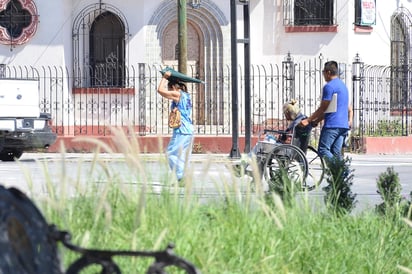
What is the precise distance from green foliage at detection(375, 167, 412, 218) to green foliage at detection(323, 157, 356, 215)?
26 cm

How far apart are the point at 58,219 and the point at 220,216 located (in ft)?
3.94

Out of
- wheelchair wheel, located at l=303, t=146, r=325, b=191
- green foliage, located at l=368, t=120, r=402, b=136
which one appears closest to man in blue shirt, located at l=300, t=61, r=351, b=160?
wheelchair wheel, located at l=303, t=146, r=325, b=191

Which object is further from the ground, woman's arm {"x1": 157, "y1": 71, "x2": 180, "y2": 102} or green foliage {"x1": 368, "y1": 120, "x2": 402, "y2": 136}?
woman's arm {"x1": 157, "y1": 71, "x2": 180, "y2": 102}

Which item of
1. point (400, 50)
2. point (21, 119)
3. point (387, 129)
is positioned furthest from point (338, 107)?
point (400, 50)

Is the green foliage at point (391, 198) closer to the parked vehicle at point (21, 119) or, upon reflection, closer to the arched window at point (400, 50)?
the parked vehicle at point (21, 119)

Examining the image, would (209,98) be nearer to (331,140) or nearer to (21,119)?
(21,119)

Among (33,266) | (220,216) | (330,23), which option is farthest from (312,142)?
(33,266)

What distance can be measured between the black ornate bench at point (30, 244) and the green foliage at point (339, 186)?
4.03 m

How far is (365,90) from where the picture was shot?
29.2 m

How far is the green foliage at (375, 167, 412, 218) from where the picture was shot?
27.4 ft

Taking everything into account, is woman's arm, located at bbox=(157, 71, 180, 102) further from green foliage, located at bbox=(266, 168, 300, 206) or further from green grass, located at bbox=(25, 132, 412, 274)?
green grass, located at bbox=(25, 132, 412, 274)

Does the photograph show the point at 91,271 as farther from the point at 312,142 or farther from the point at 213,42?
the point at 213,42

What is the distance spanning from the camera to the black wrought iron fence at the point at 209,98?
93.2 ft

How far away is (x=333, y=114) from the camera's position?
14523mm
